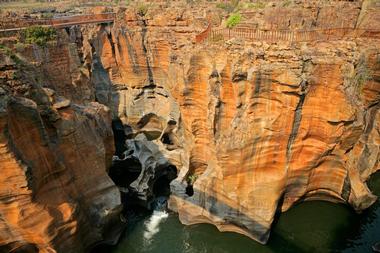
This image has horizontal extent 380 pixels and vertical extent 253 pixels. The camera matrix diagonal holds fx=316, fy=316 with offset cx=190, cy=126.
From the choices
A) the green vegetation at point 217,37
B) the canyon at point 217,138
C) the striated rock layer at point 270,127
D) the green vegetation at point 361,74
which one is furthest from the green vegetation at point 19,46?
the green vegetation at point 361,74

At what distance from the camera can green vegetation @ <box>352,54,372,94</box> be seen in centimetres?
1299

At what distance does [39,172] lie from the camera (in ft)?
35.6

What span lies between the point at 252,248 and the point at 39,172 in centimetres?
919

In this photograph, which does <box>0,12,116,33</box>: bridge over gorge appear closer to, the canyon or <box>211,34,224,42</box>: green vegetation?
the canyon

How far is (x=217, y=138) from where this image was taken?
14594mm

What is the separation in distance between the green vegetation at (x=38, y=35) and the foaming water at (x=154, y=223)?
10.9 m

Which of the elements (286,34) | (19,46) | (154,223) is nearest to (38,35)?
(19,46)

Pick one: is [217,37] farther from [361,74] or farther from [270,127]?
[361,74]

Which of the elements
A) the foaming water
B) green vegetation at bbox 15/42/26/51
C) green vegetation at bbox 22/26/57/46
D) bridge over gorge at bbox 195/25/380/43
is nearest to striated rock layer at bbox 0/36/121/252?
the foaming water

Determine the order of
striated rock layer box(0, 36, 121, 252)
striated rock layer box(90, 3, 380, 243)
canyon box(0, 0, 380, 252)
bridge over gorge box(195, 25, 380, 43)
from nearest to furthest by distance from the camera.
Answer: striated rock layer box(0, 36, 121, 252), canyon box(0, 0, 380, 252), striated rock layer box(90, 3, 380, 243), bridge over gorge box(195, 25, 380, 43)

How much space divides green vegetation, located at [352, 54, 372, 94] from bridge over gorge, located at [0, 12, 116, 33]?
682 inches

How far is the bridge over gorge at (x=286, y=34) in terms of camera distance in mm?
12969

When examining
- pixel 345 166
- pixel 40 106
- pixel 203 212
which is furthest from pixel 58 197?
pixel 345 166

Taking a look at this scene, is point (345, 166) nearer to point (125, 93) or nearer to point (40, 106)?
point (40, 106)
